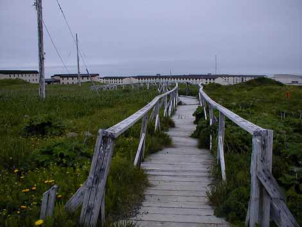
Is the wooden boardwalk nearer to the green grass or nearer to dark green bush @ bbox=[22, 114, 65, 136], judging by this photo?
the green grass

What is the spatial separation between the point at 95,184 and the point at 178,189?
6.37 ft

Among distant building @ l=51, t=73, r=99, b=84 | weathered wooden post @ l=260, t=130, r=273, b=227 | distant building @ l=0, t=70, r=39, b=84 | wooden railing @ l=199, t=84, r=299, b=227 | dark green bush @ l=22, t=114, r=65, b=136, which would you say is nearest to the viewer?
wooden railing @ l=199, t=84, r=299, b=227

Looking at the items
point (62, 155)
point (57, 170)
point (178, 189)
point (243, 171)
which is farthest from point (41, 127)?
point (243, 171)

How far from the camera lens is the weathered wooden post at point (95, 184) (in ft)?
9.37

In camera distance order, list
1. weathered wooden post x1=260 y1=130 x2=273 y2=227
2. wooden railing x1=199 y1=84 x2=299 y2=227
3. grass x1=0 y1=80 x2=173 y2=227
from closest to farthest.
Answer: wooden railing x1=199 y1=84 x2=299 y2=227 < weathered wooden post x1=260 y1=130 x2=273 y2=227 < grass x1=0 y1=80 x2=173 y2=227

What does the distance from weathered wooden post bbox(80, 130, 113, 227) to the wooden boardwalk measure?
770 mm

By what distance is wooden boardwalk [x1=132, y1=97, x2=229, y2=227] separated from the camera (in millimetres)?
3570

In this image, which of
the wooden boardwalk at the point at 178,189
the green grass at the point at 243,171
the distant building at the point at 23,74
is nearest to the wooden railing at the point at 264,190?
the green grass at the point at 243,171

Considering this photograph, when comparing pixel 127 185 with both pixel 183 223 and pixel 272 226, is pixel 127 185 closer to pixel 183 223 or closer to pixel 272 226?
pixel 183 223

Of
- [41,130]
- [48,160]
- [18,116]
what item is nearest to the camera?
[48,160]

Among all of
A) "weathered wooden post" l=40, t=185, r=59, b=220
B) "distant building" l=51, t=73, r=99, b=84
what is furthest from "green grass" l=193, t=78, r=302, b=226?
"distant building" l=51, t=73, r=99, b=84

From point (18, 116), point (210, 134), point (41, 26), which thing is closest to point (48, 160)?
point (210, 134)

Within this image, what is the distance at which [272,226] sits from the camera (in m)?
3.21

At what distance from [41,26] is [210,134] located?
14.5 metres
